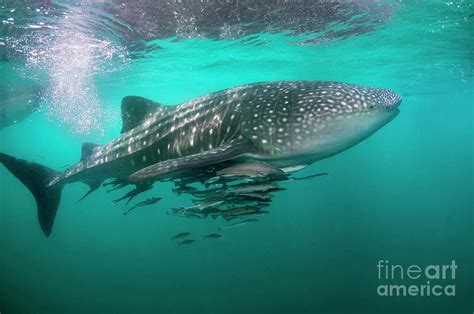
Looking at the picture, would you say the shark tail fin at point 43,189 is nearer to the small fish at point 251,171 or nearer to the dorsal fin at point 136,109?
the dorsal fin at point 136,109

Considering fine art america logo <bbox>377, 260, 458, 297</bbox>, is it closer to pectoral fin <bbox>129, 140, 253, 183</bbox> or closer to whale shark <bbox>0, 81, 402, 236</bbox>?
whale shark <bbox>0, 81, 402, 236</bbox>

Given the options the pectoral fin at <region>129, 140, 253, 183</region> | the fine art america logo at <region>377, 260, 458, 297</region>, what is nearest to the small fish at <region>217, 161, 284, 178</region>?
the pectoral fin at <region>129, 140, 253, 183</region>

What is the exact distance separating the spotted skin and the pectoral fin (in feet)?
0.16

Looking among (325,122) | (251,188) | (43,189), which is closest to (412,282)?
(325,122)

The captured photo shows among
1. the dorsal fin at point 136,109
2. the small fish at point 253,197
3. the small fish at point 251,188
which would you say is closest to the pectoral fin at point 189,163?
the small fish at point 251,188

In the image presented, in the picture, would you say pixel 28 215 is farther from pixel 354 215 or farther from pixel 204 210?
pixel 204 210

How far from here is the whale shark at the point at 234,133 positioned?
3990mm

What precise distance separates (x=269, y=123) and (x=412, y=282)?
19.4 metres

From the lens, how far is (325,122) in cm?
404

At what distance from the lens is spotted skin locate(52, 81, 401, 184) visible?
4027 millimetres

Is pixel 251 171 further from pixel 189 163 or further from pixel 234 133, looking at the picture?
pixel 234 133

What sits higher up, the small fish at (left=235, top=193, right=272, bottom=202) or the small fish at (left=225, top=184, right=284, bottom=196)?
the small fish at (left=225, top=184, right=284, bottom=196)

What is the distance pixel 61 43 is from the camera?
15.2 meters

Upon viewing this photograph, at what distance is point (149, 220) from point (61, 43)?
17814mm
